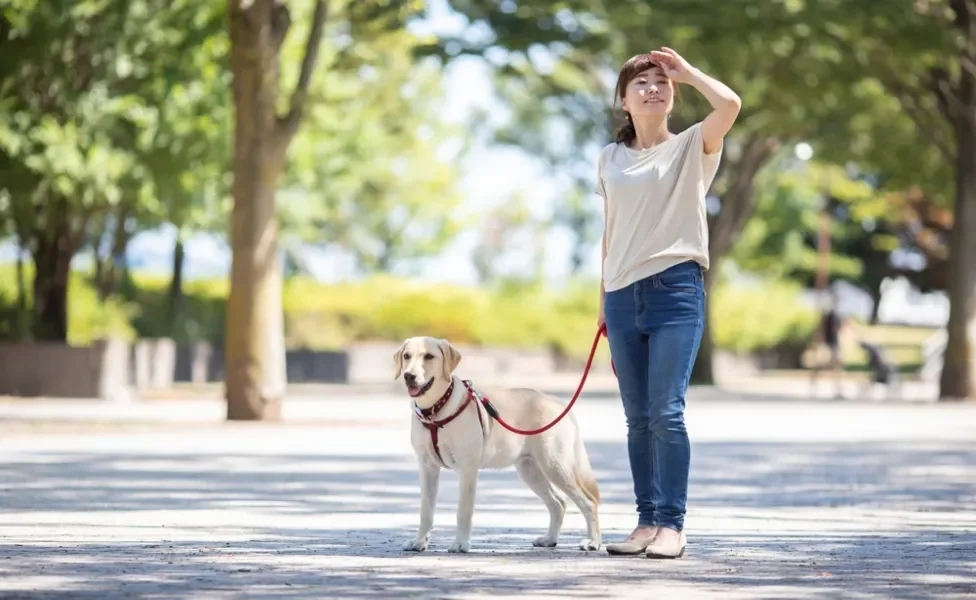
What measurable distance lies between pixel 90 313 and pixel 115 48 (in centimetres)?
659

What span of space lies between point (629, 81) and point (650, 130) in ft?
0.82

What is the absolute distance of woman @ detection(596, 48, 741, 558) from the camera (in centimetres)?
891

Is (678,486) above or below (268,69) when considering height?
below

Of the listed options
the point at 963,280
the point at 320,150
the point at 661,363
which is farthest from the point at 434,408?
the point at 320,150

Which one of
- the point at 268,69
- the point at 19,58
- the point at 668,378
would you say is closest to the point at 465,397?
the point at 668,378

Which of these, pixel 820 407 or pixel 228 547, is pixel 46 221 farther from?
pixel 228 547

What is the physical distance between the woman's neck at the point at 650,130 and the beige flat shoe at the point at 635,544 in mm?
1802

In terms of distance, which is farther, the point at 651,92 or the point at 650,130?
the point at 650,130

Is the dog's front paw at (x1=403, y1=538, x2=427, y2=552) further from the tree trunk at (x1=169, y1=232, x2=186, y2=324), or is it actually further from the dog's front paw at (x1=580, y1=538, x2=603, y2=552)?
the tree trunk at (x1=169, y1=232, x2=186, y2=324)

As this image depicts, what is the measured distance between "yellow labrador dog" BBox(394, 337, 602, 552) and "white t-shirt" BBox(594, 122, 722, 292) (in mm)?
842

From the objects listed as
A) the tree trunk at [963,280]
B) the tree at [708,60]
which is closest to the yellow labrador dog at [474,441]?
the tree at [708,60]

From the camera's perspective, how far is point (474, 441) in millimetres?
9070

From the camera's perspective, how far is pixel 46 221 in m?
31.8

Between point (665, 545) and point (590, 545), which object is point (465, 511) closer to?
point (590, 545)
